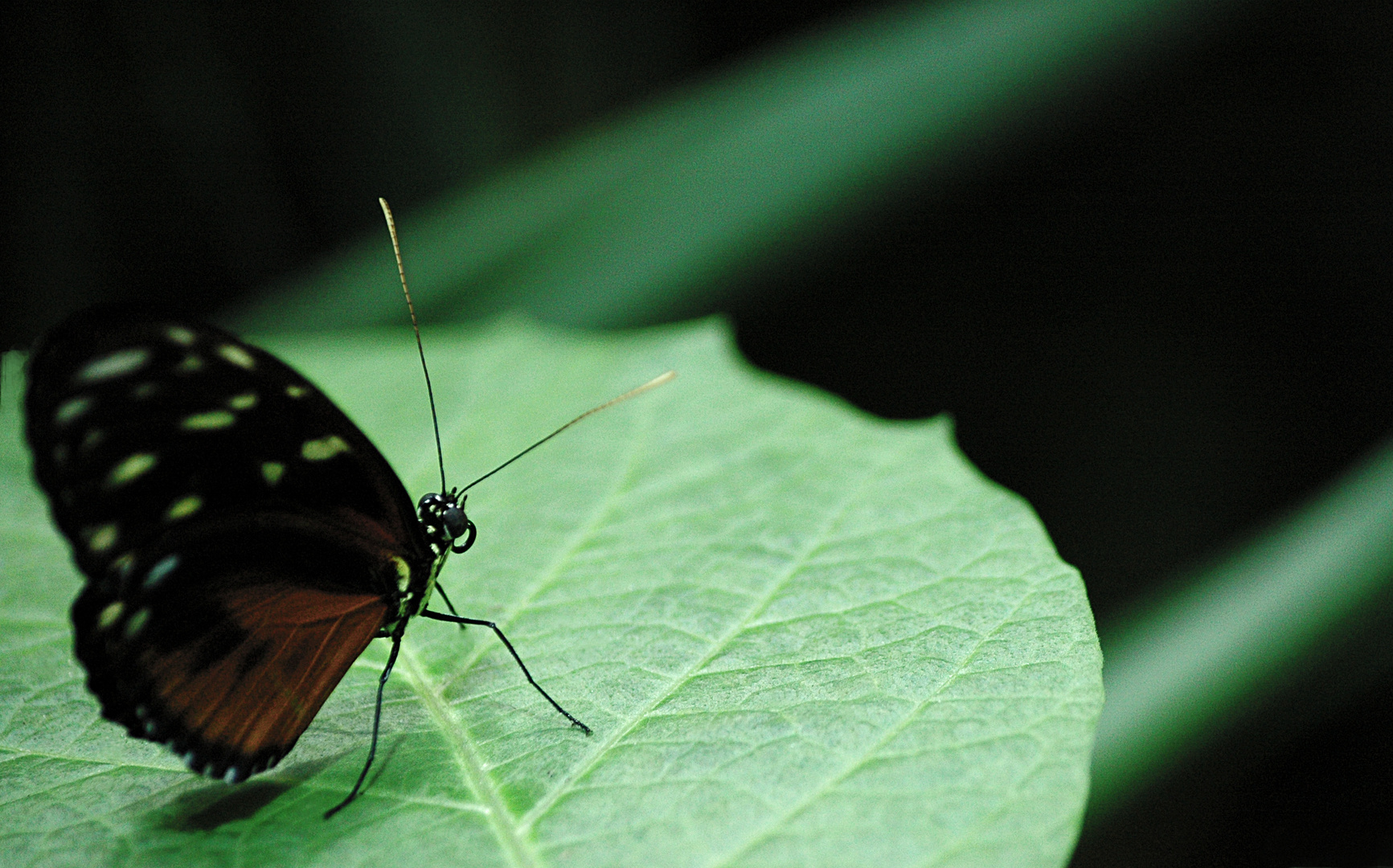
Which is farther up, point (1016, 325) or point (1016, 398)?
point (1016, 325)

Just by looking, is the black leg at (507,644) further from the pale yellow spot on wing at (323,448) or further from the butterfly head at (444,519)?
the pale yellow spot on wing at (323,448)

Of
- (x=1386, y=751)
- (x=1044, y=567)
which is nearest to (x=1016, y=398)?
(x=1386, y=751)

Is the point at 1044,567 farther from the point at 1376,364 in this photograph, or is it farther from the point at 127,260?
the point at 127,260

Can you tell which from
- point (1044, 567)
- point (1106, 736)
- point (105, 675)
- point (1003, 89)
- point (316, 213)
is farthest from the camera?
point (316, 213)

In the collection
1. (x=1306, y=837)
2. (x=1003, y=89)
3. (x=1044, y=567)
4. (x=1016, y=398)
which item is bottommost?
(x=1306, y=837)

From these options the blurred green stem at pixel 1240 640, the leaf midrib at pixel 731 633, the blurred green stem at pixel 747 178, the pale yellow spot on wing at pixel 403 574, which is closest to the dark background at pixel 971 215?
the blurred green stem at pixel 747 178

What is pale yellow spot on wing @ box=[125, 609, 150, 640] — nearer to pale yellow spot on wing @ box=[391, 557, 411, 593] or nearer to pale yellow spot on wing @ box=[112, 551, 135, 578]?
pale yellow spot on wing @ box=[112, 551, 135, 578]

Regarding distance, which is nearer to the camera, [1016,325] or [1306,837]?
[1306,837]
